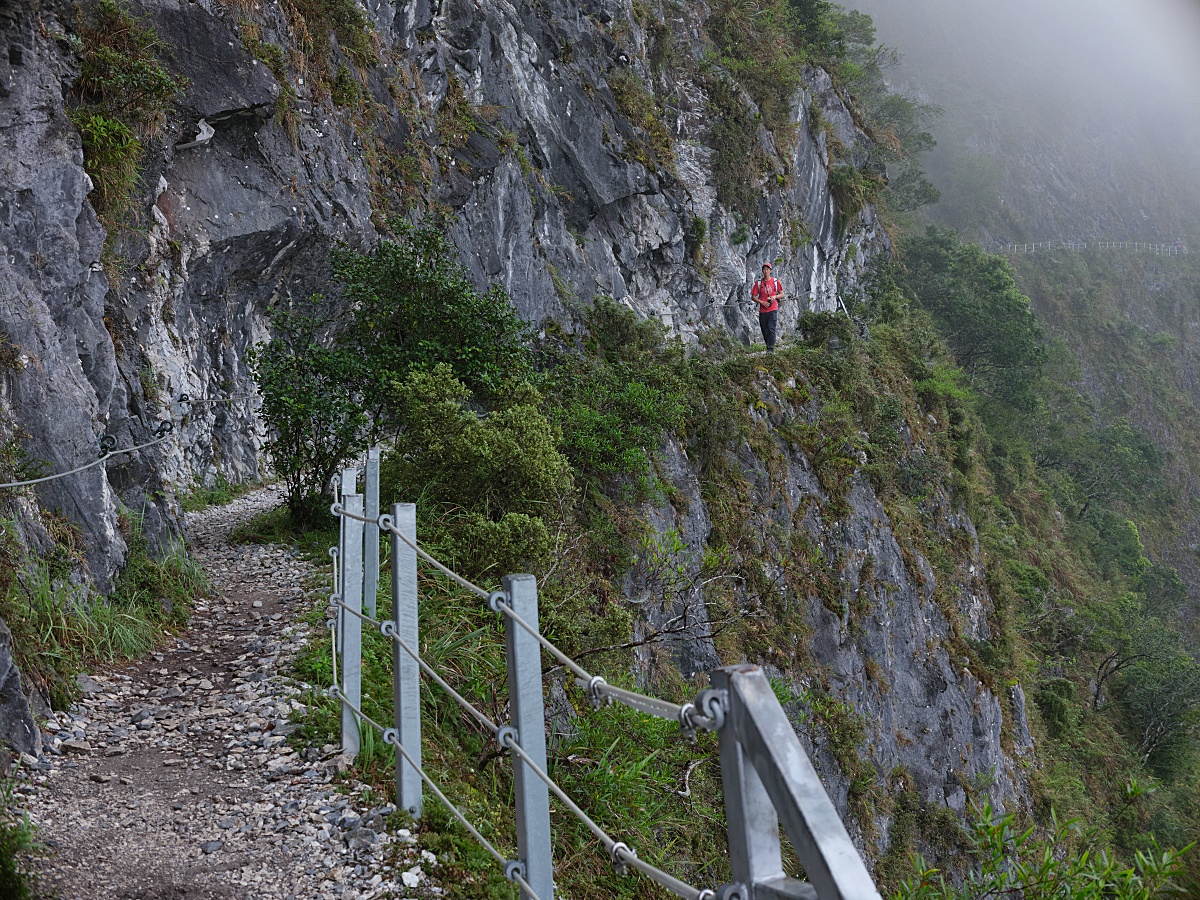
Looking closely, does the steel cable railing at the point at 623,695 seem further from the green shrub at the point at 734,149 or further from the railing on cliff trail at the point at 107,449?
the green shrub at the point at 734,149

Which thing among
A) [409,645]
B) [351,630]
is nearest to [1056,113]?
[351,630]

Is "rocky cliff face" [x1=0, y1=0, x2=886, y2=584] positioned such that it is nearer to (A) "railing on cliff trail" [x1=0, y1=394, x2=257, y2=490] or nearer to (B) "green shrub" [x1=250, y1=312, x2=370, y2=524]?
(A) "railing on cliff trail" [x1=0, y1=394, x2=257, y2=490]

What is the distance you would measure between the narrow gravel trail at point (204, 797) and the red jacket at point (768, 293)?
1197cm

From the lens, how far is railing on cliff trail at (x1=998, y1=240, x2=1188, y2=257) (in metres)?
→ 65.2

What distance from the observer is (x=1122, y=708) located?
26.8 m

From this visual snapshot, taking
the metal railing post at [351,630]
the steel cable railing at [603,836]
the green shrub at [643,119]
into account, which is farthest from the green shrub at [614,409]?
the green shrub at [643,119]

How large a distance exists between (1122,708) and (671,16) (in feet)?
82.8

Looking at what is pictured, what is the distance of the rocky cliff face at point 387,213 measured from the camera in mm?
6098

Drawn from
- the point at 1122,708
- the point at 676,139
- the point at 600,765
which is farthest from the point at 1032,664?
the point at 600,765

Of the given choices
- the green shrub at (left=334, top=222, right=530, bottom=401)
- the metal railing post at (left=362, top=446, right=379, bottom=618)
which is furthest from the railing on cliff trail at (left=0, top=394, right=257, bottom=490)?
the metal railing post at (left=362, top=446, right=379, bottom=618)

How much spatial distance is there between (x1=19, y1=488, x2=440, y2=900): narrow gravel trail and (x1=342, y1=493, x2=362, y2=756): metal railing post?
0.14m

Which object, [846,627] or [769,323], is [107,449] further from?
[769,323]

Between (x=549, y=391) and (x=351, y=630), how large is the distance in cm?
601

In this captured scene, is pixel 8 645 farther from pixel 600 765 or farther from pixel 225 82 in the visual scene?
pixel 225 82
